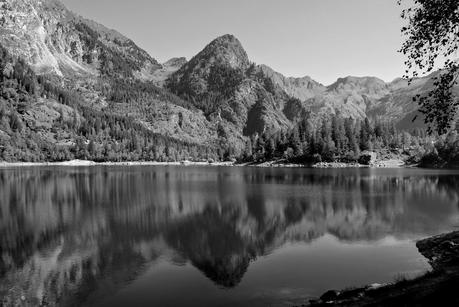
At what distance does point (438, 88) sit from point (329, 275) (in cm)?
2053

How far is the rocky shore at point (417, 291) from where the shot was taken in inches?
675

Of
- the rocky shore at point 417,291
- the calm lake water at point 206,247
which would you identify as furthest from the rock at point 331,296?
the calm lake water at point 206,247

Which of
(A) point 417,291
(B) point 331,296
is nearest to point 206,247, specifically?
(B) point 331,296

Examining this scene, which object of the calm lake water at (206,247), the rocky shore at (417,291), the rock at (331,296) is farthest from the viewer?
the calm lake water at (206,247)

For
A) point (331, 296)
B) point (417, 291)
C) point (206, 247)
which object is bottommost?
point (206, 247)

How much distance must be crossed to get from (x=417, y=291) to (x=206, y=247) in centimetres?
2793

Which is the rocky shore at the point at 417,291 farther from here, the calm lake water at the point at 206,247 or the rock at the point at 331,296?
the calm lake water at the point at 206,247

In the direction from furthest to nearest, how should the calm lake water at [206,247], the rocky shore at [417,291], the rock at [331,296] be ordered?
the calm lake water at [206,247] < the rock at [331,296] < the rocky shore at [417,291]

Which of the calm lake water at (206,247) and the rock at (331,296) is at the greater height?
the rock at (331,296)

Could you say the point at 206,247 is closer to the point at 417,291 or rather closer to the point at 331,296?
the point at 331,296

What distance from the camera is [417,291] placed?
1970cm

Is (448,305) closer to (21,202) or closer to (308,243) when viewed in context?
(308,243)

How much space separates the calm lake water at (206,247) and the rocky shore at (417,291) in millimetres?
2726

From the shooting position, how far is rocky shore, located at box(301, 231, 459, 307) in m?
17.2
